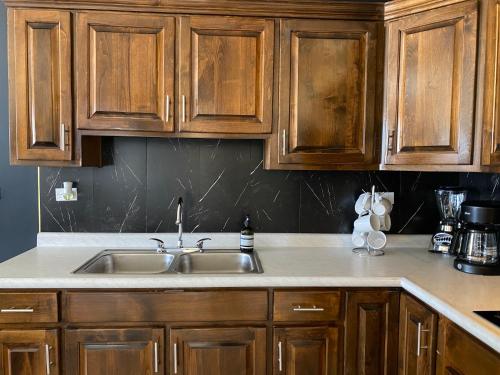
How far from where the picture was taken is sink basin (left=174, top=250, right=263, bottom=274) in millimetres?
2131

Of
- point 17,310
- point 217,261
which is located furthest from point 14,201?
point 217,261

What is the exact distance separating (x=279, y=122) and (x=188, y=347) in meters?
1.13

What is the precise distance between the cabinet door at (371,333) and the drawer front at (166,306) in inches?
15.4

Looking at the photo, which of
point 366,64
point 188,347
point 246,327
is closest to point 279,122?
point 366,64

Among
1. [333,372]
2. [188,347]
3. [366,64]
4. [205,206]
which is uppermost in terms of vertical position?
[366,64]

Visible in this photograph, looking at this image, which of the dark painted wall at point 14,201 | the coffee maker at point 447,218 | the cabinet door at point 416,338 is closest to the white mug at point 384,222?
the coffee maker at point 447,218

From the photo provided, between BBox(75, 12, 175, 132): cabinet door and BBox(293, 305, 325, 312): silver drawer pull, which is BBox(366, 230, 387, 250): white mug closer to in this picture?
BBox(293, 305, 325, 312): silver drawer pull

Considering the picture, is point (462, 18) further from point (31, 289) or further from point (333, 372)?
point (31, 289)

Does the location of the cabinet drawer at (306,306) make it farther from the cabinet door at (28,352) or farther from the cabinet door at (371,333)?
the cabinet door at (28,352)

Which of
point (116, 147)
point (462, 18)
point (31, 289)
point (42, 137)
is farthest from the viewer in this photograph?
point (116, 147)

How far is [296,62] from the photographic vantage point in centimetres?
198

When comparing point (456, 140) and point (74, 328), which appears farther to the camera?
point (456, 140)

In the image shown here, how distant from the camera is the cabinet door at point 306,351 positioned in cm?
172

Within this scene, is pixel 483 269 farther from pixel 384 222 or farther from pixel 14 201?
pixel 14 201
